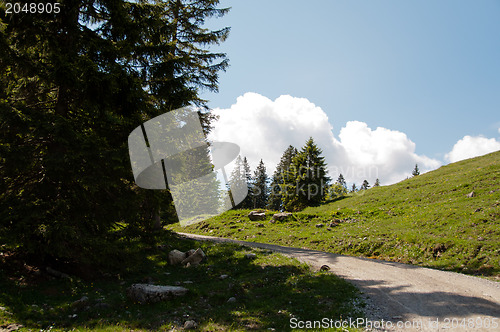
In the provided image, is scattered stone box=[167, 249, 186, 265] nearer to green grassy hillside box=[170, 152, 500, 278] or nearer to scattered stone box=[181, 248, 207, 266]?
scattered stone box=[181, 248, 207, 266]

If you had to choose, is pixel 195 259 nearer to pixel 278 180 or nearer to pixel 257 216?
pixel 257 216

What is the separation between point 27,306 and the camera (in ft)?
23.1

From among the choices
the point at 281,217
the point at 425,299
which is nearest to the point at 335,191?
the point at 281,217

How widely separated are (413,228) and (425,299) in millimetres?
10724

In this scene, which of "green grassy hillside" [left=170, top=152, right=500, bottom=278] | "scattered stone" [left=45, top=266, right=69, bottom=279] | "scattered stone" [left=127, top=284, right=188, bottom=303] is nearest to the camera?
"scattered stone" [left=127, top=284, right=188, bottom=303]


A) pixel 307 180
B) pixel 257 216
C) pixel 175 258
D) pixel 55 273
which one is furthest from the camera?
pixel 307 180

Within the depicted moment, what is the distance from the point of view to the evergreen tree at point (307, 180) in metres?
41.3

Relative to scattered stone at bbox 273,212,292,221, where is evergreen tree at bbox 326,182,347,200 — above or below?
above

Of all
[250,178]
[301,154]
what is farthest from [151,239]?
[250,178]

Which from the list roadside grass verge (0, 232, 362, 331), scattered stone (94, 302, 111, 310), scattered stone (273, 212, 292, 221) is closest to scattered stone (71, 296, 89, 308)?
→ roadside grass verge (0, 232, 362, 331)

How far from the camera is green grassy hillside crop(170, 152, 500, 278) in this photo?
12375 mm

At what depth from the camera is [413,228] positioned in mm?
16359

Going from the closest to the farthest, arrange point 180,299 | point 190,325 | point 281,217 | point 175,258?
point 190,325 → point 180,299 → point 175,258 → point 281,217

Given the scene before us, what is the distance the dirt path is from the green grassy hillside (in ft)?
9.98
